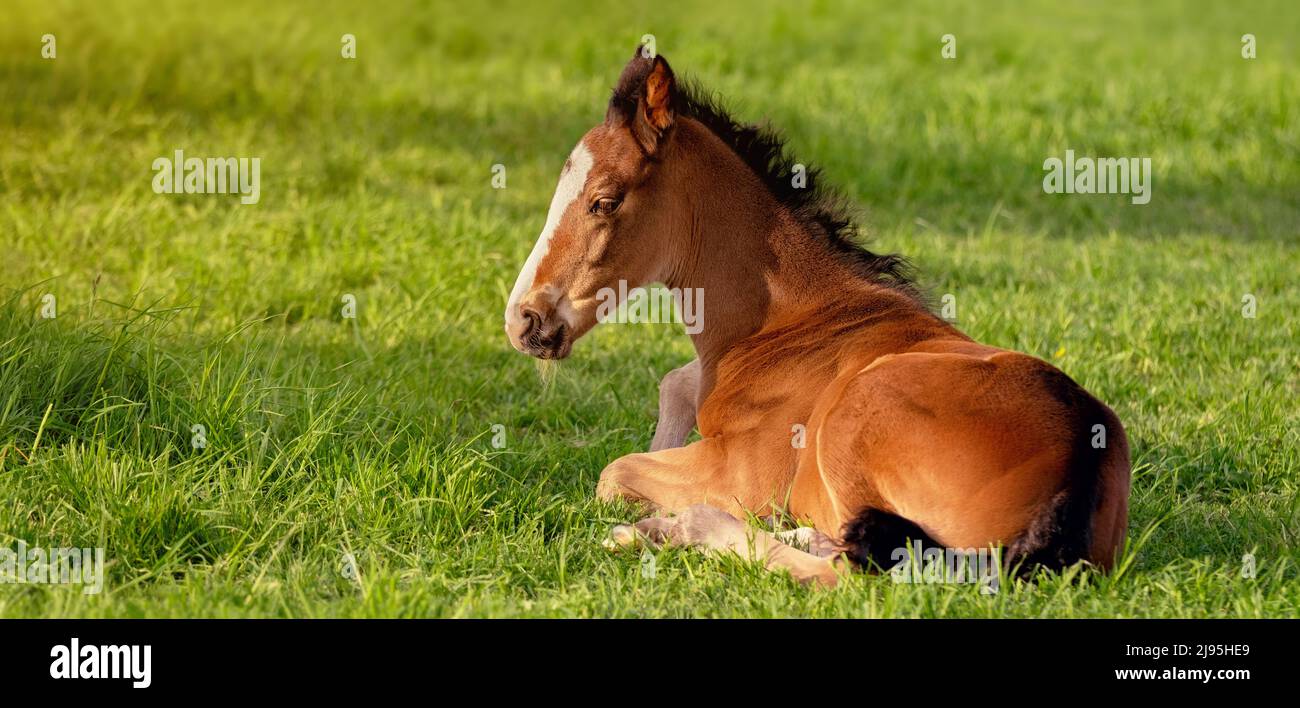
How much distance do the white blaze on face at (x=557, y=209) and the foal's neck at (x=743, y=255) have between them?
1.41ft

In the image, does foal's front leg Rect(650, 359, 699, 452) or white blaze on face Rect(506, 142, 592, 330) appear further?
foal's front leg Rect(650, 359, 699, 452)

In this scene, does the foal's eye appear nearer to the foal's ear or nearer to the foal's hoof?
the foal's ear

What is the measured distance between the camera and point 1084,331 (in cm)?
775

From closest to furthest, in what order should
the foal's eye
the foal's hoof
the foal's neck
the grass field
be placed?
the grass field < the foal's hoof < the foal's eye < the foal's neck

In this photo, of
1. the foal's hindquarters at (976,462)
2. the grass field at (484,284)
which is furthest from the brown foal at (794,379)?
the grass field at (484,284)

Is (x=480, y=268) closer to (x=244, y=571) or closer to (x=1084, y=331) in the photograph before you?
(x=1084, y=331)

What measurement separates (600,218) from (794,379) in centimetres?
91

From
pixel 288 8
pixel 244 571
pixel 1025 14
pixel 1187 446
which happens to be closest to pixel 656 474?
pixel 244 571

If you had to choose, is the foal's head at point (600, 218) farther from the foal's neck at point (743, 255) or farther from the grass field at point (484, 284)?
the grass field at point (484, 284)

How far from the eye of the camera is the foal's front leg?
5.95 m

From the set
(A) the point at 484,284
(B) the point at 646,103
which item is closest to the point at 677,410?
(B) the point at 646,103

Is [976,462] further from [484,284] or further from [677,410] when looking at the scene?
[484,284]

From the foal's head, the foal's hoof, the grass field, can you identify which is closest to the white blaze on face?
the foal's head

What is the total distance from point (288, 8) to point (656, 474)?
1118cm
